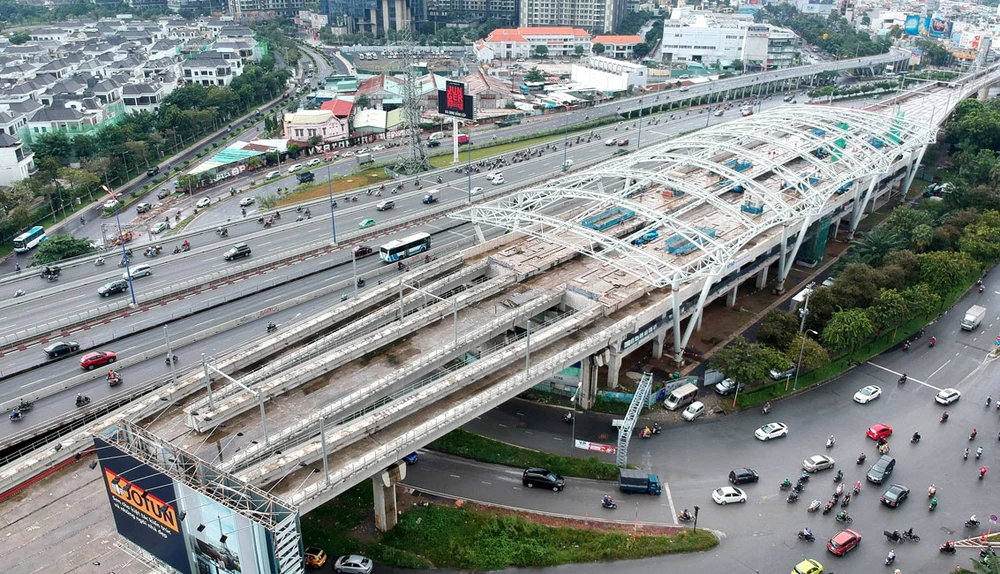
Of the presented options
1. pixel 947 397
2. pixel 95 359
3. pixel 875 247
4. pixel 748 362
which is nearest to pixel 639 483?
pixel 748 362

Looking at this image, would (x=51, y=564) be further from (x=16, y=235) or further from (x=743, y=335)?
(x=16, y=235)

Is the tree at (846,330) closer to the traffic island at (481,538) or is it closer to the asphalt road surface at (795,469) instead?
the asphalt road surface at (795,469)

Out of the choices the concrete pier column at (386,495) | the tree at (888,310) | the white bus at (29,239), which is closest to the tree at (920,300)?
the tree at (888,310)

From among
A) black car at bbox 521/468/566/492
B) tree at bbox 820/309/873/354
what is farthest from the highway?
tree at bbox 820/309/873/354

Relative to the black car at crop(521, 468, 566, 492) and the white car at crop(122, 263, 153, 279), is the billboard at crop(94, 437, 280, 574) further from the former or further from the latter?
the white car at crop(122, 263, 153, 279)

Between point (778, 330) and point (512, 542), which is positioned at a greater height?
point (778, 330)

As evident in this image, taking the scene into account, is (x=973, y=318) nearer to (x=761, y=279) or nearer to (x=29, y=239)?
(x=761, y=279)

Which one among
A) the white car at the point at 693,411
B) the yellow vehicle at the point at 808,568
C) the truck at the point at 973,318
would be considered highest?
the truck at the point at 973,318
